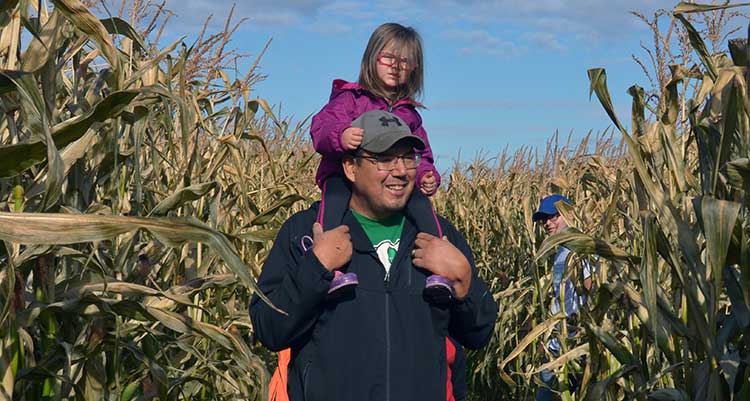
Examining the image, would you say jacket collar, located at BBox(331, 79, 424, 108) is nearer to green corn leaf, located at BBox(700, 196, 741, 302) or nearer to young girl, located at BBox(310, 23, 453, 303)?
young girl, located at BBox(310, 23, 453, 303)

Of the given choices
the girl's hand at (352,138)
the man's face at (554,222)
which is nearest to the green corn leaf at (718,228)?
the girl's hand at (352,138)

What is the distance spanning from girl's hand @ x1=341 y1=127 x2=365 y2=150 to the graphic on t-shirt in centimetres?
30

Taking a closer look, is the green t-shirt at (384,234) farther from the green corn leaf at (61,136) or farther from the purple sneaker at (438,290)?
the green corn leaf at (61,136)

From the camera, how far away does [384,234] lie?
9.78ft

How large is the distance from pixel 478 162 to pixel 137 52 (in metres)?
6.87

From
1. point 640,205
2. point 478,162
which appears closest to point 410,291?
point 640,205

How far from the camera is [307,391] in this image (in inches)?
108

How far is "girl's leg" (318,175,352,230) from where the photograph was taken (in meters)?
2.93

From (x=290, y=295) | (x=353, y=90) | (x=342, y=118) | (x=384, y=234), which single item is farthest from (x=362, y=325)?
(x=353, y=90)

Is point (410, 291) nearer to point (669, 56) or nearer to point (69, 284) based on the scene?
point (69, 284)

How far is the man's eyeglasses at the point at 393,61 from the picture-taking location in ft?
12.2

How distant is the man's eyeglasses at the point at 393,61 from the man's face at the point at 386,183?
34.7 inches

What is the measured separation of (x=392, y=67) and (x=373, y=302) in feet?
4.00

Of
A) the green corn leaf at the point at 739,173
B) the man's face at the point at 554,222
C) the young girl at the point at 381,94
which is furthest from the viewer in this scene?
the man's face at the point at 554,222
